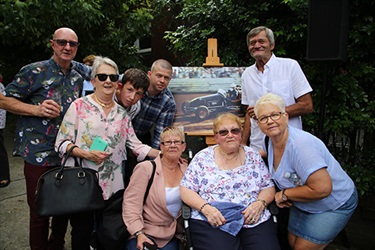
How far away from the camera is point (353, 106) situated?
11.9 ft

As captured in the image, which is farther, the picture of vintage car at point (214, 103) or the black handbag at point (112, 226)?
the picture of vintage car at point (214, 103)

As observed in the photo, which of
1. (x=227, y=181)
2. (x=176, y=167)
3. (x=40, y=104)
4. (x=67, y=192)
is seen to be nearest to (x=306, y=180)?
(x=227, y=181)

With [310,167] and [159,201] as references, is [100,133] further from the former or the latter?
[310,167]

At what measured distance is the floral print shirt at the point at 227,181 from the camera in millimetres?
2229

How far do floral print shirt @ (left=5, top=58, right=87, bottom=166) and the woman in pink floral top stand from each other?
1110 millimetres

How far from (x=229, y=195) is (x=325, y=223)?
2.24 ft

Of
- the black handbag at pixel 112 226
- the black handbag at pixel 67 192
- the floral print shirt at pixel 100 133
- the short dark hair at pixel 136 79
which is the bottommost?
the black handbag at pixel 112 226

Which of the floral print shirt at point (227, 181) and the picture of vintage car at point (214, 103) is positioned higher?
the picture of vintage car at point (214, 103)

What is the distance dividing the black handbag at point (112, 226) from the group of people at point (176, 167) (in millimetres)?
49

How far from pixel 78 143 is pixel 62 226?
37.7 inches

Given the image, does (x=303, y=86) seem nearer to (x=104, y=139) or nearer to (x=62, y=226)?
(x=104, y=139)

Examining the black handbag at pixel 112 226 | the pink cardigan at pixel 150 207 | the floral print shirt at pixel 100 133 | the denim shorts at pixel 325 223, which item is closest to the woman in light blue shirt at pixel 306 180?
the denim shorts at pixel 325 223

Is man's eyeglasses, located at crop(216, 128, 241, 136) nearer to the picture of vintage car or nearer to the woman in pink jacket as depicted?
the woman in pink jacket

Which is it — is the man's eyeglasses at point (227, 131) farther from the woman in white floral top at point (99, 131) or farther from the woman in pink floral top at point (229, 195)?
the woman in white floral top at point (99, 131)
